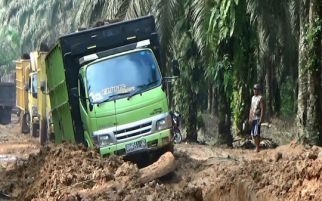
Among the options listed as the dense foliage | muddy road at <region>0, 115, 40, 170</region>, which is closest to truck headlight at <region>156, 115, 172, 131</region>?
the dense foliage

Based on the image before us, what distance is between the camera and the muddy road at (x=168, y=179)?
30.9 feet

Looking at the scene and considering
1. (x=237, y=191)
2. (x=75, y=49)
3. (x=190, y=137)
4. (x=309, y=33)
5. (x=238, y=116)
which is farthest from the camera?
(x=190, y=137)

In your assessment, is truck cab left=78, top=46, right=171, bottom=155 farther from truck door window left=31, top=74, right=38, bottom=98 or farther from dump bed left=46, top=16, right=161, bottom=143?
truck door window left=31, top=74, right=38, bottom=98

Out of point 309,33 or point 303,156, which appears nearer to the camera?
point 303,156

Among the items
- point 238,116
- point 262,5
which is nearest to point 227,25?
point 262,5

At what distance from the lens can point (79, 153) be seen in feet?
47.8

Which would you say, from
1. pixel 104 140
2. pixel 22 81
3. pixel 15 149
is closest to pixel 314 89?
pixel 104 140

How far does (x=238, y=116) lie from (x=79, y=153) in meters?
7.98

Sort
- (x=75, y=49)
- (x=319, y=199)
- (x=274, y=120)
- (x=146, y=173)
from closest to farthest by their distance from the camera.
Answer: (x=319, y=199)
(x=146, y=173)
(x=75, y=49)
(x=274, y=120)

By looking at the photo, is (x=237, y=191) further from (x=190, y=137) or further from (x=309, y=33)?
(x=190, y=137)

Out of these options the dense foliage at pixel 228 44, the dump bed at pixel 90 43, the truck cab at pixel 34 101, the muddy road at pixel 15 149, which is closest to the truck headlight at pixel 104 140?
the dump bed at pixel 90 43

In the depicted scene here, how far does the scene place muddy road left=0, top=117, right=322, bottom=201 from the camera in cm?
941

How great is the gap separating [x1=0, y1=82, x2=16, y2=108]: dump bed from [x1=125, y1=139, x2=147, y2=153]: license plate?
1142 inches

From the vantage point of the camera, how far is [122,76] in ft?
51.1
